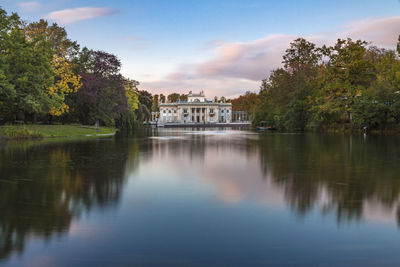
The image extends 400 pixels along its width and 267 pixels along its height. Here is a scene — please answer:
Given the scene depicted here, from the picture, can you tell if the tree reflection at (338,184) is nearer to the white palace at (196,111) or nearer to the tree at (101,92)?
the tree at (101,92)

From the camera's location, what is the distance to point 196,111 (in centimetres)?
16588

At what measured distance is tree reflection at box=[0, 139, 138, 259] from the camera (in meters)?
5.05

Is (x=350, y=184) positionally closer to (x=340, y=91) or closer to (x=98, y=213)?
(x=98, y=213)

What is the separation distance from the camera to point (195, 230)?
16.7ft

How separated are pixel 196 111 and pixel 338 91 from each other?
123 metres

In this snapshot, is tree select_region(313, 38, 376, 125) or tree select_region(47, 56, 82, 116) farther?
tree select_region(313, 38, 376, 125)

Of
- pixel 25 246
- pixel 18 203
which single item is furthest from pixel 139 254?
pixel 18 203

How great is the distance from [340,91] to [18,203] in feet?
142

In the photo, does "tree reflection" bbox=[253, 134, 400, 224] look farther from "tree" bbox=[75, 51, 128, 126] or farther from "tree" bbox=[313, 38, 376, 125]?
"tree" bbox=[75, 51, 128, 126]

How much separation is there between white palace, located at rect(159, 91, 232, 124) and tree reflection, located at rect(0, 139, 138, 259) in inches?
5813

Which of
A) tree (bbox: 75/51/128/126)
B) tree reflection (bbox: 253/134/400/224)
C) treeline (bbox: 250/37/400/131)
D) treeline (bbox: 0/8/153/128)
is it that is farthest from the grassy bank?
treeline (bbox: 250/37/400/131)

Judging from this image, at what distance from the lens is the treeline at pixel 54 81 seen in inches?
1159

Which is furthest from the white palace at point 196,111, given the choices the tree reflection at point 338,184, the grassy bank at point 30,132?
the tree reflection at point 338,184

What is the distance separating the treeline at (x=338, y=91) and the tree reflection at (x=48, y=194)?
3489 cm
